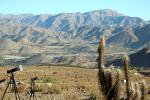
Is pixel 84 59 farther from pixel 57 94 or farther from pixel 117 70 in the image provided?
pixel 117 70

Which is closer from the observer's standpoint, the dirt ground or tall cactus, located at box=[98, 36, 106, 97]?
tall cactus, located at box=[98, 36, 106, 97]

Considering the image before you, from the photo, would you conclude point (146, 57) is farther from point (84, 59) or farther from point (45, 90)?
point (45, 90)

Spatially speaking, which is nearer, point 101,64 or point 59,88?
point 101,64

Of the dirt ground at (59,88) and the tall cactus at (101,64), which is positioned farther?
the dirt ground at (59,88)

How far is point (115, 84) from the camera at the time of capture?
693 cm

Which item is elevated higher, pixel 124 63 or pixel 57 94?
pixel 124 63

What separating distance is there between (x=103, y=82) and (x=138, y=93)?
64 cm

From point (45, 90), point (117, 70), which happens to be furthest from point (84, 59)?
point (117, 70)

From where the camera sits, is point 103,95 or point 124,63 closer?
point 124,63

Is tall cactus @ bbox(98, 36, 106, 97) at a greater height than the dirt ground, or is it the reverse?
tall cactus @ bbox(98, 36, 106, 97)

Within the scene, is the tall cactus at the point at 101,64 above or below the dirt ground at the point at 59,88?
above

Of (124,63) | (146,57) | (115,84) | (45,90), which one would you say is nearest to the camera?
(124,63)

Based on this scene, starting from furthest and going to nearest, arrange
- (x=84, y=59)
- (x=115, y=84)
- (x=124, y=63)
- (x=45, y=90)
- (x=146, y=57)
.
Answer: (x=84, y=59), (x=146, y=57), (x=45, y=90), (x=115, y=84), (x=124, y=63)

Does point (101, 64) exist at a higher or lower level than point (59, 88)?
higher
